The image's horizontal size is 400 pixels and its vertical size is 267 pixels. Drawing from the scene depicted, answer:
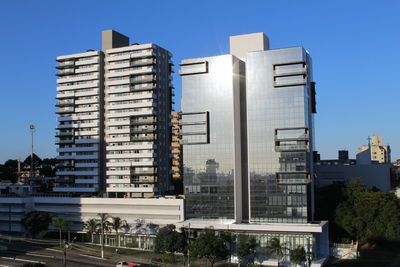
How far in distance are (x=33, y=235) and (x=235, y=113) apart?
68.6 meters

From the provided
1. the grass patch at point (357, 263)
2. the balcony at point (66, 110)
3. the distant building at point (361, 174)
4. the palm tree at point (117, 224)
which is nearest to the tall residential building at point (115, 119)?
the balcony at point (66, 110)

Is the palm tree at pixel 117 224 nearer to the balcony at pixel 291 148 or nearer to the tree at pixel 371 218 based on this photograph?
the balcony at pixel 291 148

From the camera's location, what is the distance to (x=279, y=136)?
95.5 m

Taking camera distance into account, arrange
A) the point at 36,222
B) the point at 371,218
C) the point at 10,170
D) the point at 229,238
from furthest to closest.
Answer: the point at 10,170 < the point at 36,222 < the point at 371,218 < the point at 229,238

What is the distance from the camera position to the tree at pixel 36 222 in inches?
4503

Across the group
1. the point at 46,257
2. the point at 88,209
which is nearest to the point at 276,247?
the point at 46,257

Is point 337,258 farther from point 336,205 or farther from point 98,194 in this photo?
point 98,194

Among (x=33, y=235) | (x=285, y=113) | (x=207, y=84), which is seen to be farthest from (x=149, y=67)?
(x=33, y=235)

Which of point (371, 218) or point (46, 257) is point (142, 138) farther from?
point (371, 218)

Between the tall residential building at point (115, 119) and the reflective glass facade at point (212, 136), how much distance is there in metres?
27.5

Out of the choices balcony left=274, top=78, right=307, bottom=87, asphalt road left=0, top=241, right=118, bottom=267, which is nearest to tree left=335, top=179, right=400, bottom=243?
balcony left=274, top=78, right=307, bottom=87

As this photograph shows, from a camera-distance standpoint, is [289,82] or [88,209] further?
[88,209]

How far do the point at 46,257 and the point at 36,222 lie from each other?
2074 centimetres

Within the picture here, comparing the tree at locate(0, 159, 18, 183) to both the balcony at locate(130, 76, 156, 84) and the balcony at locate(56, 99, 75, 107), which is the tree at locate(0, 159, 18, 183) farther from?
the balcony at locate(130, 76, 156, 84)
